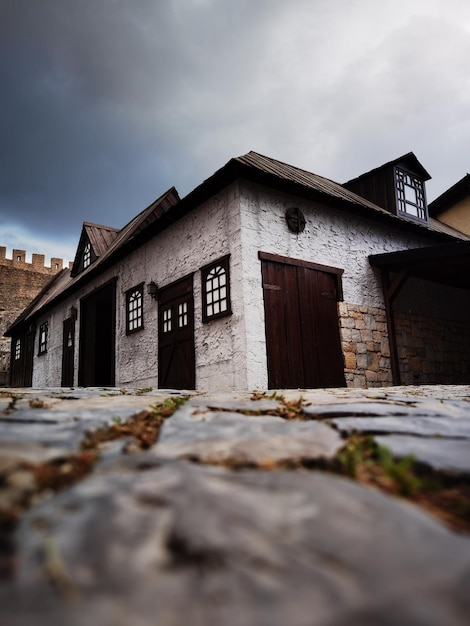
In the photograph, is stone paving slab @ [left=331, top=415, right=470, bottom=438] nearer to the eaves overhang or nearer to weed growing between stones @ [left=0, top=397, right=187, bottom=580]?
weed growing between stones @ [left=0, top=397, right=187, bottom=580]

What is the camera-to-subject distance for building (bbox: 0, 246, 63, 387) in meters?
25.6

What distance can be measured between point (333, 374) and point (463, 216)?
11.3 metres

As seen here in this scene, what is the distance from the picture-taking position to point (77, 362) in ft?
43.3

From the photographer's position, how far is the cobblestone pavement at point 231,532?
0.79 meters

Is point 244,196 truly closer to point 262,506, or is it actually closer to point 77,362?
point 262,506

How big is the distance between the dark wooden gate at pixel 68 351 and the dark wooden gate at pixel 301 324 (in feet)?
26.1

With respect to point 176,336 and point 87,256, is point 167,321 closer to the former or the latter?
point 176,336

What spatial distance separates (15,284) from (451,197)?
909 inches

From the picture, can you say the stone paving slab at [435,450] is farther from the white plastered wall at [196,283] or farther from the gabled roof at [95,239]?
the gabled roof at [95,239]

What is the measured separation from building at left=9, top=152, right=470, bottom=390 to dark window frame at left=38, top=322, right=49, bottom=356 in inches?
172

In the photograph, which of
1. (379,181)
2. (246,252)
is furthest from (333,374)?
(379,181)

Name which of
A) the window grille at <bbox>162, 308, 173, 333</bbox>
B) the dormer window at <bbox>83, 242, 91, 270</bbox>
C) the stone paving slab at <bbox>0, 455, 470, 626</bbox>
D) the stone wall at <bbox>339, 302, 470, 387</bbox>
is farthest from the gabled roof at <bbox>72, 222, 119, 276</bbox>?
the stone paving slab at <bbox>0, 455, 470, 626</bbox>

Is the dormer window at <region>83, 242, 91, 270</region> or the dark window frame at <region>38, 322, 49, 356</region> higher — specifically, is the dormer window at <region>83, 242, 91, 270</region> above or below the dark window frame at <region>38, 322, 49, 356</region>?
above

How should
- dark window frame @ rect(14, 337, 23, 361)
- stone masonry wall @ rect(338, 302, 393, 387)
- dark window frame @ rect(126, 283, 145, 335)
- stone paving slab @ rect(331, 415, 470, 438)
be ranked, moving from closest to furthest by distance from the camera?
stone paving slab @ rect(331, 415, 470, 438) → stone masonry wall @ rect(338, 302, 393, 387) → dark window frame @ rect(126, 283, 145, 335) → dark window frame @ rect(14, 337, 23, 361)
